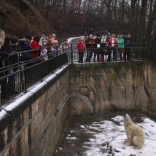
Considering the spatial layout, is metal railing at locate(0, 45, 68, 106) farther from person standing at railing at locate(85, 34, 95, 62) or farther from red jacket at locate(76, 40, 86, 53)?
person standing at railing at locate(85, 34, 95, 62)

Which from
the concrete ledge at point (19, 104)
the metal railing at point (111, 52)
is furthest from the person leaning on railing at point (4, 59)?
the metal railing at point (111, 52)

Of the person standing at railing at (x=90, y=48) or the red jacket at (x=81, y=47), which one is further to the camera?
the person standing at railing at (x=90, y=48)

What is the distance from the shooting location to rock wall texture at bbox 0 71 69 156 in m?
5.00

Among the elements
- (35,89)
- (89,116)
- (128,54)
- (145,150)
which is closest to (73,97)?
(89,116)

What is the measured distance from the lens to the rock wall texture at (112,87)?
51.6 ft

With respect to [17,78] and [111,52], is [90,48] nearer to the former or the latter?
[111,52]

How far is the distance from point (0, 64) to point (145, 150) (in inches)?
249

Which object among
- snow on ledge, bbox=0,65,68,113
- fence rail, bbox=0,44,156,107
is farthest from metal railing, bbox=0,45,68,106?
snow on ledge, bbox=0,65,68,113

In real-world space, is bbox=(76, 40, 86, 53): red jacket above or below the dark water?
above

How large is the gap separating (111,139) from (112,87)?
501cm

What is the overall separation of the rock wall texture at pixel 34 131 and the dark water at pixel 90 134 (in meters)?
0.77

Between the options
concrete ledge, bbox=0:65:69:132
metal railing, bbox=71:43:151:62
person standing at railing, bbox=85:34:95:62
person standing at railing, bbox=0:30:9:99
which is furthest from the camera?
metal railing, bbox=71:43:151:62

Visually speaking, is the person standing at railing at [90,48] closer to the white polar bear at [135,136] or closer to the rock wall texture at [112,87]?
the rock wall texture at [112,87]

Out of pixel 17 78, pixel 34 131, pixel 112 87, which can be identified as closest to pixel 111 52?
pixel 112 87
